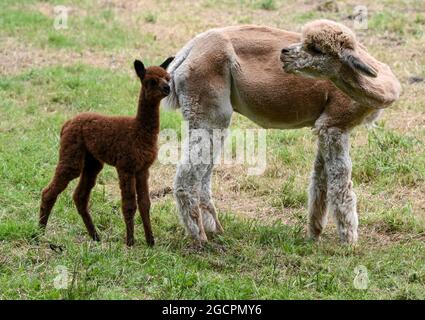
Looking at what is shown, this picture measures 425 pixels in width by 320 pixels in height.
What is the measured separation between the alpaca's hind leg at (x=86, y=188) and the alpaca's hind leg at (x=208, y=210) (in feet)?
3.55

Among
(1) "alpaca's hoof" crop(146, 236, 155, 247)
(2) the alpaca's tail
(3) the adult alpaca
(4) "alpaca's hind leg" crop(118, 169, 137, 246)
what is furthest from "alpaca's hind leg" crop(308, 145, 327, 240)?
(4) "alpaca's hind leg" crop(118, 169, 137, 246)

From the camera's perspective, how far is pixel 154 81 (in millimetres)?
6684

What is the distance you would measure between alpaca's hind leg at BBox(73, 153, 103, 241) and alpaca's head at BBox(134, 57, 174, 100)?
33.3 inches

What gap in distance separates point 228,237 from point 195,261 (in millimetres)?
824

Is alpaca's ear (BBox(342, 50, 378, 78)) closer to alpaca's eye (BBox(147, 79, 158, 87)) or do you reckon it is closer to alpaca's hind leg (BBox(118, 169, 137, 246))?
alpaca's eye (BBox(147, 79, 158, 87))

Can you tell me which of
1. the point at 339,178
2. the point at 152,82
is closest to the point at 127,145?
the point at 152,82

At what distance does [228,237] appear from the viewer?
296 inches

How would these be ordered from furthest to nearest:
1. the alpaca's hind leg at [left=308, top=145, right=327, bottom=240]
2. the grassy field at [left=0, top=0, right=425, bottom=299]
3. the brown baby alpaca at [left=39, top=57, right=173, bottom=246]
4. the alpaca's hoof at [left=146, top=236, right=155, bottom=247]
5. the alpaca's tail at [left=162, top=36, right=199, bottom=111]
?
1. the alpaca's hind leg at [left=308, top=145, right=327, bottom=240]
2. the alpaca's tail at [left=162, top=36, right=199, bottom=111]
3. the alpaca's hoof at [left=146, top=236, right=155, bottom=247]
4. the brown baby alpaca at [left=39, top=57, right=173, bottom=246]
5. the grassy field at [left=0, top=0, right=425, bottom=299]

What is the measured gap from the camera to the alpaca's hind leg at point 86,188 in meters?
7.09

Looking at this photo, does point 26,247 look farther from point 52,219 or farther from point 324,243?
point 324,243

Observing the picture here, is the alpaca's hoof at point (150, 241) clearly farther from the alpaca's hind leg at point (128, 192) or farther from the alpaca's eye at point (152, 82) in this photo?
the alpaca's eye at point (152, 82)

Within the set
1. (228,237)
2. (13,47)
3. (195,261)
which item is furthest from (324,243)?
(13,47)

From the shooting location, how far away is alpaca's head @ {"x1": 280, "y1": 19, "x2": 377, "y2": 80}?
673 cm

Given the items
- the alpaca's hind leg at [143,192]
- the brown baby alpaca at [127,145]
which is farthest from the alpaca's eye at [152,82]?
the alpaca's hind leg at [143,192]
